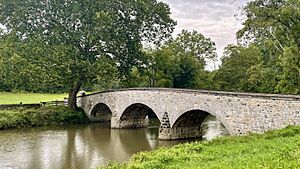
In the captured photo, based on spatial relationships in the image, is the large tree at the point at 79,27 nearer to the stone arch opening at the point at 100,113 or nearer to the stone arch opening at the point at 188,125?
the stone arch opening at the point at 100,113

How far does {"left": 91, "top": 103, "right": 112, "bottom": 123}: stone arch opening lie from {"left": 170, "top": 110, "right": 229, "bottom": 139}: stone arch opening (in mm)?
14971

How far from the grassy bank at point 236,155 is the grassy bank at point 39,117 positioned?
23806 mm

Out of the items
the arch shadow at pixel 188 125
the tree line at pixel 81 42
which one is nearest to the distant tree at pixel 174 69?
the tree line at pixel 81 42

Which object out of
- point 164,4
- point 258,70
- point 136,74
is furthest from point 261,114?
point 136,74

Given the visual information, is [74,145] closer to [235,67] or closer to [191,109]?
[191,109]

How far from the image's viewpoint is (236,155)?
13625mm

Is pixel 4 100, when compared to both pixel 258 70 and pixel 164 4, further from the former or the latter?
A: pixel 258 70

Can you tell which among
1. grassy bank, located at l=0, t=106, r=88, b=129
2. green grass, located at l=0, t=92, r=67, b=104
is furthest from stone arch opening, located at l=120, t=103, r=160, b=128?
green grass, located at l=0, t=92, r=67, b=104

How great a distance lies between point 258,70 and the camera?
125 feet

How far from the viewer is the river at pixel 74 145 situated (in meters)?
22.2

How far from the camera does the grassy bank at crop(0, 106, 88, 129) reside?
37.3 metres

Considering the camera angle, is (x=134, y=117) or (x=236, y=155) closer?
(x=236, y=155)

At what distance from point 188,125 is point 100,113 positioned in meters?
16.5

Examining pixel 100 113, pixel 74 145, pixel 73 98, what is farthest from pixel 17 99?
pixel 74 145
